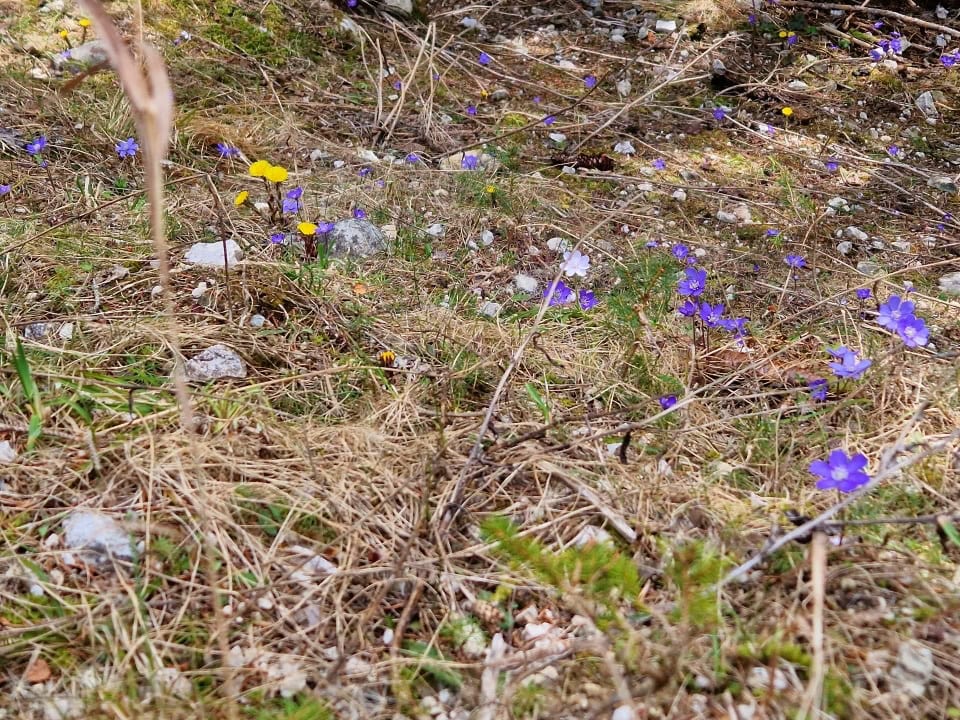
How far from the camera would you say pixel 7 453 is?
5.53 feet

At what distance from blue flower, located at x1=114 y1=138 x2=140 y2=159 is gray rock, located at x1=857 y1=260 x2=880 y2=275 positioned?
267 centimetres

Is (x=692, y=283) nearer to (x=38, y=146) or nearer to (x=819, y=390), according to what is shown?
(x=819, y=390)

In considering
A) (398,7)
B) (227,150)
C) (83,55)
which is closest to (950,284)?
(227,150)

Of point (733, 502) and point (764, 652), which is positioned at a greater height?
point (764, 652)

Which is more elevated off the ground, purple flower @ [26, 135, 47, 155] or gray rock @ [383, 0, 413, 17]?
gray rock @ [383, 0, 413, 17]

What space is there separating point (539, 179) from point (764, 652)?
7.55ft

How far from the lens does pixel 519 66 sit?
4289 mm

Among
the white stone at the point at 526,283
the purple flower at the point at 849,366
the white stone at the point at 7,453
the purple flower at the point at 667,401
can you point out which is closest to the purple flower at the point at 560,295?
the white stone at the point at 526,283

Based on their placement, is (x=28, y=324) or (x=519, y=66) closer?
(x=28, y=324)

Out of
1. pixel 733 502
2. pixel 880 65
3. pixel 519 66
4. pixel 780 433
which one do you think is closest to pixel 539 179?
pixel 519 66

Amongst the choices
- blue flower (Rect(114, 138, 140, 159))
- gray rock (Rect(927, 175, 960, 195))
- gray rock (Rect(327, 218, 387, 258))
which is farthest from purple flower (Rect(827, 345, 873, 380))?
blue flower (Rect(114, 138, 140, 159))

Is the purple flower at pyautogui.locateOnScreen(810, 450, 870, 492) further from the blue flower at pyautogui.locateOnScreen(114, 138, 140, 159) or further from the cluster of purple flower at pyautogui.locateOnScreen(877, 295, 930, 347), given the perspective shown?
the blue flower at pyautogui.locateOnScreen(114, 138, 140, 159)

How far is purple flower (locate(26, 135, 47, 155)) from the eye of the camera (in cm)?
276

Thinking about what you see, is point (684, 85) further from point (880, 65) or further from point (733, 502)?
point (733, 502)
